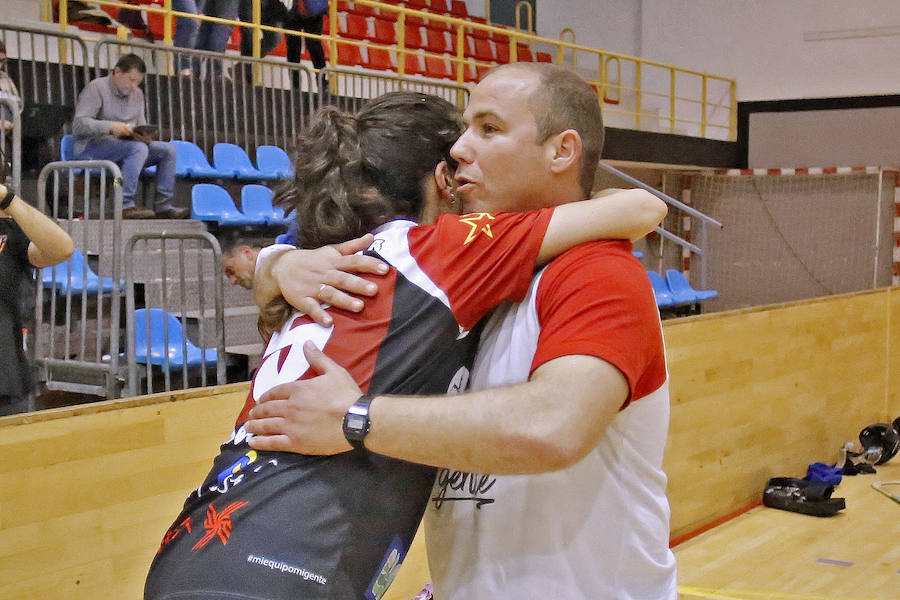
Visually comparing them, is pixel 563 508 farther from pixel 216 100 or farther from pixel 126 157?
pixel 216 100

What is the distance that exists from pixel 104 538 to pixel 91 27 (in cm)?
741

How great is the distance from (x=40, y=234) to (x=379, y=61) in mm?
9205

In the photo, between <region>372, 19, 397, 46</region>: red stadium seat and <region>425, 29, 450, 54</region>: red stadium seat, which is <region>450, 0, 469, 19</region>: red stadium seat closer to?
<region>425, 29, 450, 54</region>: red stadium seat

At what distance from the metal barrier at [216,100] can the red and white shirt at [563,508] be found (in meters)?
6.08

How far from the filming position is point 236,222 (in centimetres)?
709

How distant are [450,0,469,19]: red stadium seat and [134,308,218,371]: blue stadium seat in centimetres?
927

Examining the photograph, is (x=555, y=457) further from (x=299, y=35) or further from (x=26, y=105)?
(x=299, y=35)

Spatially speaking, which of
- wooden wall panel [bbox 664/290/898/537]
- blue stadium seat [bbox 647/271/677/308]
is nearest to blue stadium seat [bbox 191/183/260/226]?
wooden wall panel [bbox 664/290/898/537]

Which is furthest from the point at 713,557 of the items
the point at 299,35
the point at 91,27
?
the point at 91,27

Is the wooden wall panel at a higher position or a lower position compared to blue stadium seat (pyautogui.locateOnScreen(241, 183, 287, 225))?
lower

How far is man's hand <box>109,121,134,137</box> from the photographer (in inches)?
→ 244

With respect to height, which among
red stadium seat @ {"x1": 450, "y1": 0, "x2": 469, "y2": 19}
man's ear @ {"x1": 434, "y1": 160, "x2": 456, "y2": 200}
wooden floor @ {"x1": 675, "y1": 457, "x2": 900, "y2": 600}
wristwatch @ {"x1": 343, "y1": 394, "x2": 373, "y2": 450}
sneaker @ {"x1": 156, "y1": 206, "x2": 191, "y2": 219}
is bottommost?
wooden floor @ {"x1": 675, "y1": 457, "x2": 900, "y2": 600}

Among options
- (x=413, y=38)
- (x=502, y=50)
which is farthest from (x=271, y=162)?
(x=502, y=50)

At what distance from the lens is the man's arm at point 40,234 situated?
10.3ft
